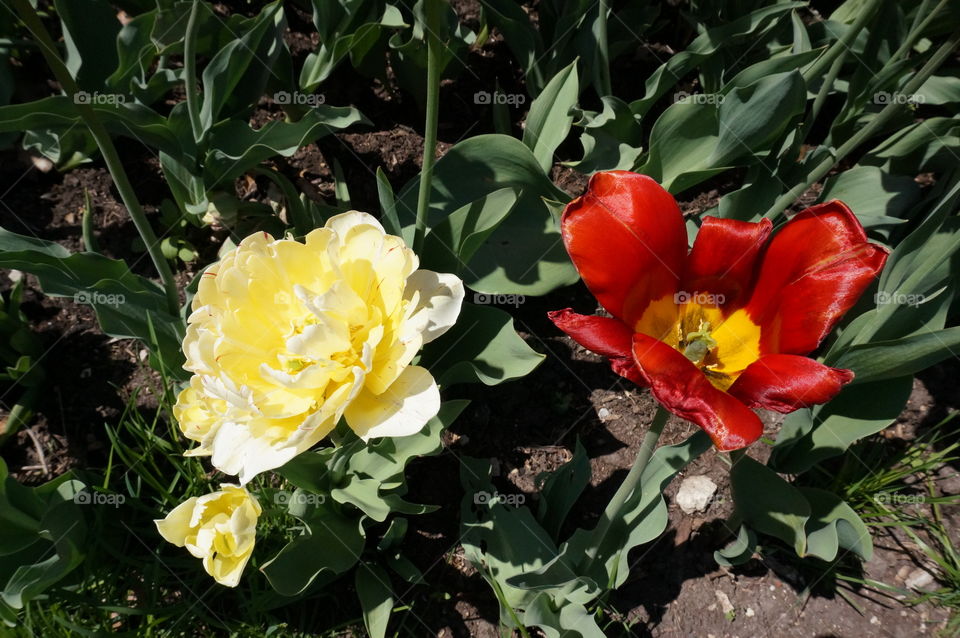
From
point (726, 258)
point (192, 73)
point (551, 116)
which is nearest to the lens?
point (726, 258)

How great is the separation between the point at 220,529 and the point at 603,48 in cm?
159

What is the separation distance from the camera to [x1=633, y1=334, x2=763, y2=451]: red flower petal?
0.95 metres

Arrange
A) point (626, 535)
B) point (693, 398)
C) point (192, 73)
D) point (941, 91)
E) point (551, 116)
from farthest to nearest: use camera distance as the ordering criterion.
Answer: point (941, 91)
point (551, 116)
point (192, 73)
point (626, 535)
point (693, 398)

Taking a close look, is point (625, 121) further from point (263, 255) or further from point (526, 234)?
point (263, 255)

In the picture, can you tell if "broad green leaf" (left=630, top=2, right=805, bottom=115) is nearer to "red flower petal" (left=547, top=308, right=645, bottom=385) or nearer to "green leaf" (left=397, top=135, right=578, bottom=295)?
"green leaf" (left=397, top=135, right=578, bottom=295)

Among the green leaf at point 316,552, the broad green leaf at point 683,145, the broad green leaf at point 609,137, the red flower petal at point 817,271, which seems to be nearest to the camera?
the red flower petal at point 817,271

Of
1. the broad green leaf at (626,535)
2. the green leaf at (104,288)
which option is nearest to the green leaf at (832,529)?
the broad green leaf at (626,535)

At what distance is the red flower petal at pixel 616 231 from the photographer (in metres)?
1.11

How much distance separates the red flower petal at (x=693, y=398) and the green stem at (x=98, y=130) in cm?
102

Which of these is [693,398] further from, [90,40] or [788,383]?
[90,40]

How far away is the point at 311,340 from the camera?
1086 millimetres

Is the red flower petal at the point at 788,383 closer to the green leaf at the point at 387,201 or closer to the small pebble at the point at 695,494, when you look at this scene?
the green leaf at the point at 387,201

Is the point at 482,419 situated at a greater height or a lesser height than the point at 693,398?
lesser

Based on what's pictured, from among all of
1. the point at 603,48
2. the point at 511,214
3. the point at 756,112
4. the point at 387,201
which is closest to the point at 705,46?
the point at 603,48
